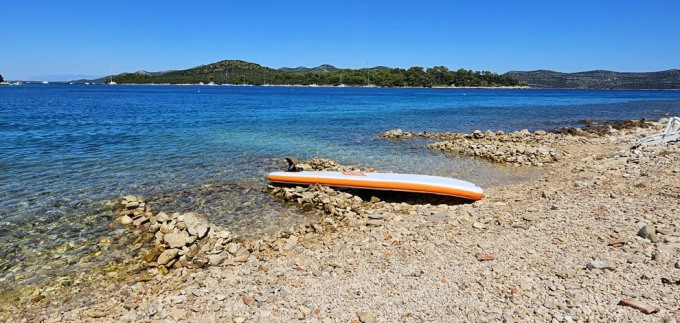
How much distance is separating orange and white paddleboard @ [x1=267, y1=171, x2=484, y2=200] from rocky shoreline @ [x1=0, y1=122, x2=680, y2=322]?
0.42 m

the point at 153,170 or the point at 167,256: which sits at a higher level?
the point at 153,170

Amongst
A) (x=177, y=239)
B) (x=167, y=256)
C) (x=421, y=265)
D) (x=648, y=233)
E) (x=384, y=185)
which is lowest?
(x=167, y=256)

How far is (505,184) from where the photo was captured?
1326cm

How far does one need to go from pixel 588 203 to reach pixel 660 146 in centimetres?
1079

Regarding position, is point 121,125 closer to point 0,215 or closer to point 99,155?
point 99,155

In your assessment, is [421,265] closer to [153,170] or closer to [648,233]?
[648,233]

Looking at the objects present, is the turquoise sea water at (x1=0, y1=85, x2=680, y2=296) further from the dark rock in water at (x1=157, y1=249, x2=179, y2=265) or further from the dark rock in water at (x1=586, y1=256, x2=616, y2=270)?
the dark rock in water at (x1=586, y1=256, x2=616, y2=270)

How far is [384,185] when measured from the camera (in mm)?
11414

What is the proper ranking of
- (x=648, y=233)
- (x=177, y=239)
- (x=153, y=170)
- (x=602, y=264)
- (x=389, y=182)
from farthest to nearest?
1. (x=153, y=170)
2. (x=389, y=182)
3. (x=177, y=239)
4. (x=648, y=233)
5. (x=602, y=264)

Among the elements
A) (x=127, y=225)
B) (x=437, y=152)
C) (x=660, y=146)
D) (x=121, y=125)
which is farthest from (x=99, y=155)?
(x=660, y=146)

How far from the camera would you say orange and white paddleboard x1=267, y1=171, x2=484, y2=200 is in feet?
35.3

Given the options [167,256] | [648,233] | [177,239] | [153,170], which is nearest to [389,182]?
[177,239]

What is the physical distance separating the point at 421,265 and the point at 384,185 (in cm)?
500

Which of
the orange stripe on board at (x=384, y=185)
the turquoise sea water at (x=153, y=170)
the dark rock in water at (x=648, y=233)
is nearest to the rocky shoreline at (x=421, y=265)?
the dark rock in water at (x=648, y=233)
